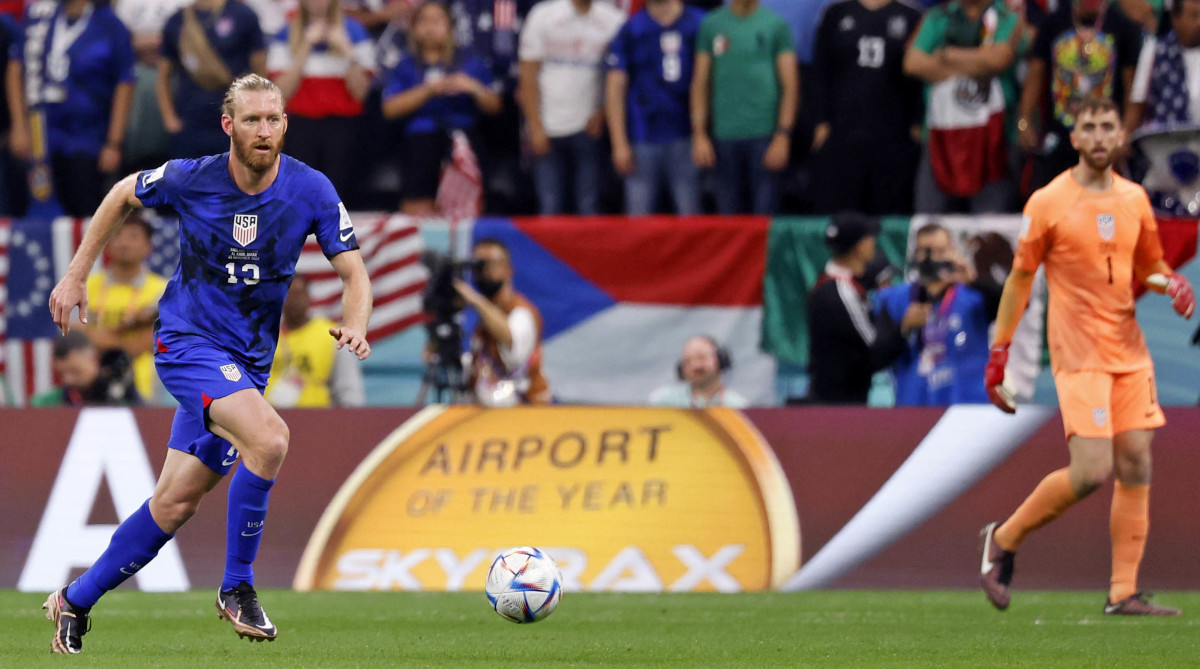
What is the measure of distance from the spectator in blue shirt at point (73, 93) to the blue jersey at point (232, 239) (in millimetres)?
7410

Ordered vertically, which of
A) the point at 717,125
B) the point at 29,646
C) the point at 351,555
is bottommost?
the point at 351,555

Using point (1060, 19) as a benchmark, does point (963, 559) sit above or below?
below

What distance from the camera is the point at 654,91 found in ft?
43.1

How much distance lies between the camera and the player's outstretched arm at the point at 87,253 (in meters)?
6.62

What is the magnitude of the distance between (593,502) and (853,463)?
1.65 meters

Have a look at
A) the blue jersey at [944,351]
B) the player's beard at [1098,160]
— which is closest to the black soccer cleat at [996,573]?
the player's beard at [1098,160]

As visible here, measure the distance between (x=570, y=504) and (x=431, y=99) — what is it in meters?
4.22

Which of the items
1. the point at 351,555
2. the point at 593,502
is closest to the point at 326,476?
the point at 351,555

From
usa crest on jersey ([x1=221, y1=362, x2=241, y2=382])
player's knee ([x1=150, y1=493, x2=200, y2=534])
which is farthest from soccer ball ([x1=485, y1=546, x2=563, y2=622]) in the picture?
usa crest on jersey ([x1=221, y1=362, x2=241, y2=382])

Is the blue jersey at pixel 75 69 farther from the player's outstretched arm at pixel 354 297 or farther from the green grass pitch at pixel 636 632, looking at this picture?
the player's outstretched arm at pixel 354 297

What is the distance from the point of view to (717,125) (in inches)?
513

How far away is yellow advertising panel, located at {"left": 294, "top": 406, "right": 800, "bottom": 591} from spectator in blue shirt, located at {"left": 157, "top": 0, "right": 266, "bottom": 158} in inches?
161

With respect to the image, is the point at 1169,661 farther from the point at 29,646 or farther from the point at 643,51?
the point at 643,51

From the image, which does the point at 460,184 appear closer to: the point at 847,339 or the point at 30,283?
the point at 30,283
